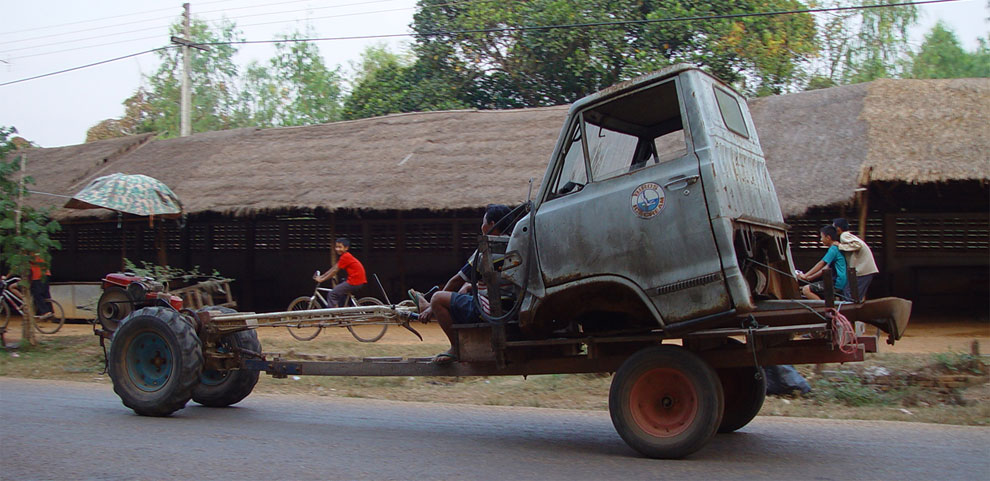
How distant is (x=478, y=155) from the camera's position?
16.1 meters

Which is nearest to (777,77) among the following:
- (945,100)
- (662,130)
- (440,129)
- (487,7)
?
(487,7)

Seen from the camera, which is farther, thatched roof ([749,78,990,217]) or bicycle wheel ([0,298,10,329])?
bicycle wheel ([0,298,10,329])

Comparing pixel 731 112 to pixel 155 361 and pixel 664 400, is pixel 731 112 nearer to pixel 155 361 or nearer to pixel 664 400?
pixel 664 400

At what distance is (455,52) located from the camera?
27.4m

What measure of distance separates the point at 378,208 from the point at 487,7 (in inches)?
528

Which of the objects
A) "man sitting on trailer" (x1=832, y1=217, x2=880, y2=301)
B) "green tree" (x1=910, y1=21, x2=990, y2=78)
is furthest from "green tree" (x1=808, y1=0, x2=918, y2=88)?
"man sitting on trailer" (x1=832, y1=217, x2=880, y2=301)

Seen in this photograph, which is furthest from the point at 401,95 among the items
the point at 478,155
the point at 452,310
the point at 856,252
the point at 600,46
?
the point at 452,310

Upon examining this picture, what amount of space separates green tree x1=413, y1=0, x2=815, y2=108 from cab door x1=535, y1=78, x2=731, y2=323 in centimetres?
1856

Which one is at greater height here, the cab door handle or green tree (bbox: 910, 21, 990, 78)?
green tree (bbox: 910, 21, 990, 78)

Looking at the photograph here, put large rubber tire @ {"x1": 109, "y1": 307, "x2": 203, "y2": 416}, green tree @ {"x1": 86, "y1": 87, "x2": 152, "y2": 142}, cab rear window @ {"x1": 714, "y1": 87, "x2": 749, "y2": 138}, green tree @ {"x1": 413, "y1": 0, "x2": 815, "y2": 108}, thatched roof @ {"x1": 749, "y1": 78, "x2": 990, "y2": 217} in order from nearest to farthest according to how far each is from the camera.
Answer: cab rear window @ {"x1": 714, "y1": 87, "x2": 749, "y2": 138} < large rubber tire @ {"x1": 109, "y1": 307, "x2": 203, "y2": 416} < thatched roof @ {"x1": 749, "y1": 78, "x2": 990, "y2": 217} < green tree @ {"x1": 413, "y1": 0, "x2": 815, "y2": 108} < green tree @ {"x1": 86, "y1": 87, "x2": 152, "y2": 142}

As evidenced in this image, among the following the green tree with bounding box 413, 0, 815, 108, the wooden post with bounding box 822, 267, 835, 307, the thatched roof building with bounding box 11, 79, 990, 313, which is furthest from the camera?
the green tree with bounding box 413, 0, 815, 108

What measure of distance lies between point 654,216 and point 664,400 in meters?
1.21

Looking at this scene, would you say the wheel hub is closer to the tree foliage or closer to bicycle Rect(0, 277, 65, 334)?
bicycle Rect(0, 277, 65, 334)

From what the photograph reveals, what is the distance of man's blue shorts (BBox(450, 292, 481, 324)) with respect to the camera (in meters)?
5.84
